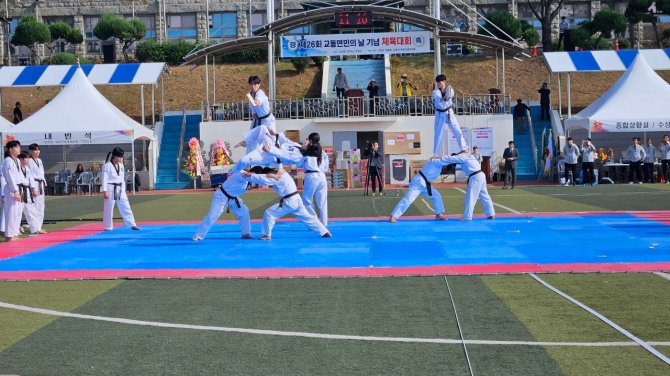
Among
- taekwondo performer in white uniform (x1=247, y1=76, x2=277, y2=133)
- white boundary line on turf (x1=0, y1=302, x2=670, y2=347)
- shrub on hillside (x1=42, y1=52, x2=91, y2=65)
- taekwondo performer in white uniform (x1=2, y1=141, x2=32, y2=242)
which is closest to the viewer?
white boundary line on turf (x1=0, y1=302, x2=670, y2=347)

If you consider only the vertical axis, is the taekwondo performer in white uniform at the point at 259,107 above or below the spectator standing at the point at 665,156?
above

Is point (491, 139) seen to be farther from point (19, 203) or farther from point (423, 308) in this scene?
point (423, 308)

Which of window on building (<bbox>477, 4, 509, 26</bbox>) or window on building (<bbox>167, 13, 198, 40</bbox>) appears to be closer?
window on building (<bbox>477, 4, 509, 26</bbox>)

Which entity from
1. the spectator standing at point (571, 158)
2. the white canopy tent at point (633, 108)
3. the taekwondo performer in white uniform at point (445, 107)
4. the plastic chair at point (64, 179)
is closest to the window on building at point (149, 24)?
the plastic chair at point (64, 179)


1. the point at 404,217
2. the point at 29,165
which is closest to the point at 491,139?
the point at 404,217

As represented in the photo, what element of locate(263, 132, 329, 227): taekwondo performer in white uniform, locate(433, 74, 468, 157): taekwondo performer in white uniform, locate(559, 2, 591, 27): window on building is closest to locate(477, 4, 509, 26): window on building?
locate(559, 2, 591, 27): window on building

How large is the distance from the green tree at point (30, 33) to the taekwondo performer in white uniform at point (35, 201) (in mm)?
41923

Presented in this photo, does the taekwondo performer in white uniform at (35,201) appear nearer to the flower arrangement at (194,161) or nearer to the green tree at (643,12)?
the flower arrangement at (194,161)

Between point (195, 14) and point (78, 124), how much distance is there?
30271 mm

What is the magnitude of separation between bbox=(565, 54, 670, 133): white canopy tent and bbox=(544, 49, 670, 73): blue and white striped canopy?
386cm

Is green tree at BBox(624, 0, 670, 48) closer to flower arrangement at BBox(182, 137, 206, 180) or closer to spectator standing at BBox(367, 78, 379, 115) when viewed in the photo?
spectator standing at BBox(367, 78, 379, 115)

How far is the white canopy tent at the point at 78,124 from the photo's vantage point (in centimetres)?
3519

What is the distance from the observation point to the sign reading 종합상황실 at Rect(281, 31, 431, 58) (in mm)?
39656

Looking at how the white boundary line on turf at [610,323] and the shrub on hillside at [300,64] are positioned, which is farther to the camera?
the shrub on hillside at [300,64]
